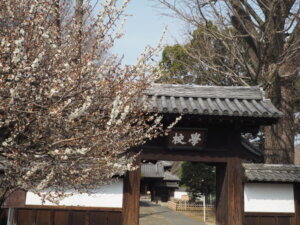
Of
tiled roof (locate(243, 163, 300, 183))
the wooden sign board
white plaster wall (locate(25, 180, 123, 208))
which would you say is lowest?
white plaster wall (locate(25, 180, 123, 208))

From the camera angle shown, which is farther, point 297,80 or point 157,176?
point 157,176

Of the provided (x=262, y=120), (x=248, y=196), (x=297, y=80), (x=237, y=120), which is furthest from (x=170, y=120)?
(x=297, y=80)

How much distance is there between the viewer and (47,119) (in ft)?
13.4

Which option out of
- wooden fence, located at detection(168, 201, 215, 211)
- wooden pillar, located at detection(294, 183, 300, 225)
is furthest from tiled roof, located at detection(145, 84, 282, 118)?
wooden fence, located at detection(168, 201, 215, 211)

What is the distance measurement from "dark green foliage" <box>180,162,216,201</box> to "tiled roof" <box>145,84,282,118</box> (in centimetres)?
1761

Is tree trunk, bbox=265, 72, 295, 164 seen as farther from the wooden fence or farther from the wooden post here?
the wooden fence

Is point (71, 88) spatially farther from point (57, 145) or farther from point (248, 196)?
point (248, 196)

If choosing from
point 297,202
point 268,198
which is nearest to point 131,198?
point 268,198

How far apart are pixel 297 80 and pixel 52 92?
54.6 ft

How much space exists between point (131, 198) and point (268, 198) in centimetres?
359

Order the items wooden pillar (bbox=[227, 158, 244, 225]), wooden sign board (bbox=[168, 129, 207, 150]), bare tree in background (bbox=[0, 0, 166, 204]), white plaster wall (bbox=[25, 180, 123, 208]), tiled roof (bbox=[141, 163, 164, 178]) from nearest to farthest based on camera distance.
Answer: bare tree in background (bbox=[0, 0, 166, 204]) → white plaster wall (bbox=[25, 180, 123, 208]) → wooden pillar (bbox=[227, 158, 244, 225]) → wooden sign board (bbox=[168, 129, 207, 150]) → tiled roof (bbox=[141, 163, 164, 178])

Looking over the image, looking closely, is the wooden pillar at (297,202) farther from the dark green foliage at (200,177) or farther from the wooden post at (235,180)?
the dark green foliage at (200,177)

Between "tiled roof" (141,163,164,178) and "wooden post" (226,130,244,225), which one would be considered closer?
"wooden post" (226,130,244,225)

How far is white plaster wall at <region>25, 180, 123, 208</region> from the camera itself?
820 centimetres
